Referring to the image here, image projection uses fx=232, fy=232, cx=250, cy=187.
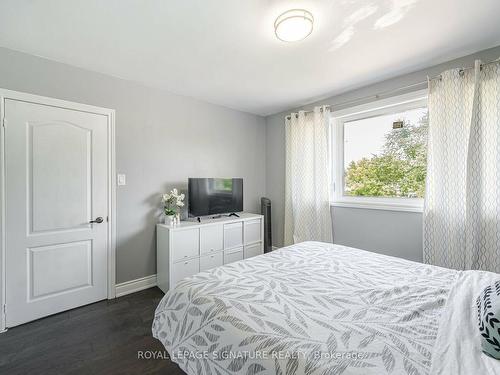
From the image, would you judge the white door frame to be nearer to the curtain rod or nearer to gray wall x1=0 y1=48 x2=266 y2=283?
gray wall x1=0 y1=48 x2=266 y2=283

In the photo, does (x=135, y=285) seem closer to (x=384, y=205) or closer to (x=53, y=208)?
(x=53, y=208)

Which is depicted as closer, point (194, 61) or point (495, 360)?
point (495, 360)

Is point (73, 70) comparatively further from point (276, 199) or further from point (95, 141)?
point (276, 199)

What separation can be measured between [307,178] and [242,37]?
2035 millimetres

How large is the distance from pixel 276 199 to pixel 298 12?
274 centimetres

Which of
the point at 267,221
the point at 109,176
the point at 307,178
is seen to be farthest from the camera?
the point at 267,221

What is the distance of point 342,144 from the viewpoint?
10.5 feet

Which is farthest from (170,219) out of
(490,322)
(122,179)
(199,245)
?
(490,322)

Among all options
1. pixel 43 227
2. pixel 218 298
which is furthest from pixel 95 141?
pixel 218 298

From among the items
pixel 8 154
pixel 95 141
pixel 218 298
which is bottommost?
pixel 218 298

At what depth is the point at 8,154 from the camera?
199cm

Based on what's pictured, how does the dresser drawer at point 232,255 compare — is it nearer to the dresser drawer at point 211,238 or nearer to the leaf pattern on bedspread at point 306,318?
the dresser drawer at point 211,238

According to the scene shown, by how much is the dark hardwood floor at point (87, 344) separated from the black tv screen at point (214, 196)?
1.23m

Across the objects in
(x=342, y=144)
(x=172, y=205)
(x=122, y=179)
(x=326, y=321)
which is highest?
(x=342, y=144)
